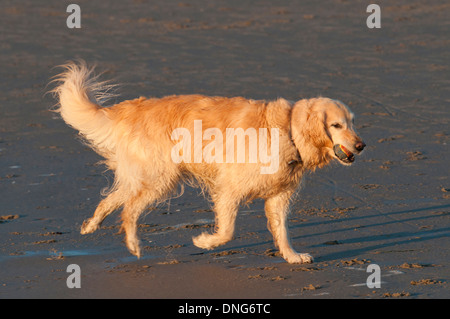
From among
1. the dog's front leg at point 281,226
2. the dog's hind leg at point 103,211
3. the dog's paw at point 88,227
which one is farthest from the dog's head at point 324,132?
the dog's paw at point 88,227

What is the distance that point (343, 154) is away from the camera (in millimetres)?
6469

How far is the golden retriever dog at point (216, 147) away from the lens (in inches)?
257

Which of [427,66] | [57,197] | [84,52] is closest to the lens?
[57,197]

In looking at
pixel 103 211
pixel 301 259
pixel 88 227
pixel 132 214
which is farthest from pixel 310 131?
pixel 88 227

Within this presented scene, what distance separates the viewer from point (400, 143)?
991cm

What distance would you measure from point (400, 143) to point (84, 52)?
6.45 m

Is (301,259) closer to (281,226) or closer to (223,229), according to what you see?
(281,226)

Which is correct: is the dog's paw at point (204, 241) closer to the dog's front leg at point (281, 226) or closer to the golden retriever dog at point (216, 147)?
the golden retriever dog at point (216, 147)

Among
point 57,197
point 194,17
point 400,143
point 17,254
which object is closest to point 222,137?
point 17,254

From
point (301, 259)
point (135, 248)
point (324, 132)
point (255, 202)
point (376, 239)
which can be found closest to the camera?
point (324, 132)

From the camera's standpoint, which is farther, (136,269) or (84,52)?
(84,52)

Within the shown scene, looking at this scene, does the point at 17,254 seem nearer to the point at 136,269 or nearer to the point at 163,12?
the point at 136,269

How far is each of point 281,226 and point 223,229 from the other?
522 millimetres

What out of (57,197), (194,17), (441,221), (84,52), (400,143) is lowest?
(441,221)
